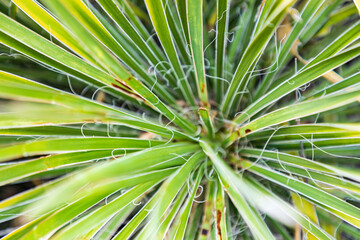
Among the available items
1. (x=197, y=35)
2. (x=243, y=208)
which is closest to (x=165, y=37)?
(x=197, y=35)

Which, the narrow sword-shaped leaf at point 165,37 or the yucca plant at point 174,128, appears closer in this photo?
the yucca plant at point 174,128

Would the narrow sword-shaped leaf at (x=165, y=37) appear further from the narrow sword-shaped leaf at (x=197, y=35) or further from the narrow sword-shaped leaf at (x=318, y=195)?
the narrow sword-shaped leaf at (x=318, y=195)

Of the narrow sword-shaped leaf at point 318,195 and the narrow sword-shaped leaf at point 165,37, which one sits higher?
the narrow sword-shaped leaf at point 165,37

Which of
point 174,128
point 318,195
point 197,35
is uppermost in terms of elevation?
point 197,35

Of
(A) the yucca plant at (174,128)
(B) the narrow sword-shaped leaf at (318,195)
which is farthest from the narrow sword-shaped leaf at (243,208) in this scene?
A: (B) the narrow sword-shaped leaf at (318,195)

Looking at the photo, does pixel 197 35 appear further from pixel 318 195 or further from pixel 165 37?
pixel 318 195

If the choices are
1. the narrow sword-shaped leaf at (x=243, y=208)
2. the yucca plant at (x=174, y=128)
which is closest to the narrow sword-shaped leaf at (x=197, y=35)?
the yucca plant at (x=174, y=128)

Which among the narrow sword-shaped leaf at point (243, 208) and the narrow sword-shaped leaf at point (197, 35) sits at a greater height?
the narrow sword-shaped leaf at point (197, 35)

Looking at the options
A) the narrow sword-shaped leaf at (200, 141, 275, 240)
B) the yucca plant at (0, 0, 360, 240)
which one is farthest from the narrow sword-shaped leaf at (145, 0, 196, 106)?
the narrow sword-shaped leaf at (200, 141, 275, 240)

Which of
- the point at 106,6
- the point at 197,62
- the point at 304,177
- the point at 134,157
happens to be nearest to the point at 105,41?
the point at 106,6
